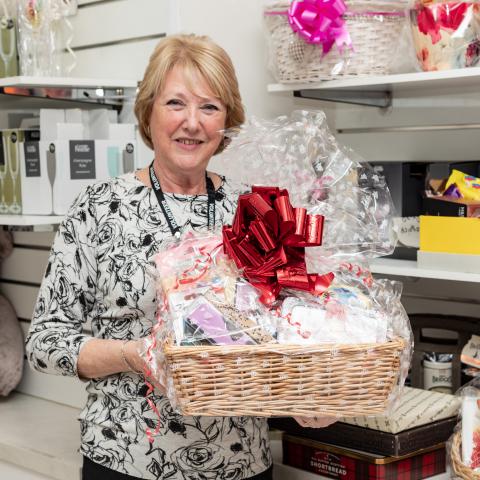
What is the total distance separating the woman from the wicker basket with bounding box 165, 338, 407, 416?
1.26ft

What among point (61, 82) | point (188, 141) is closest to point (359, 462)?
point (188, 141)

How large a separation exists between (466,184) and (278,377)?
2.81 feet

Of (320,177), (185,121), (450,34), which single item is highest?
(450,34)

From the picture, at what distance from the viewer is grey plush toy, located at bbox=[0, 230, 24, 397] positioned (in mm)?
3061

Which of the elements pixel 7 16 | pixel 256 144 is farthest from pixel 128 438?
pixel 7 16

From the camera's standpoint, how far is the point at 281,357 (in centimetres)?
138

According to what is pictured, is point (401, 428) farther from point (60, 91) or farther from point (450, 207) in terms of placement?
point (60, 91)

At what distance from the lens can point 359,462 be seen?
6.40ft

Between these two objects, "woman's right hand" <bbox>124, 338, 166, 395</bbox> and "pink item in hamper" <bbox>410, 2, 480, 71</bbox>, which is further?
"pink item in hamper" <bbox>410, 2, 480, 71</bbox>

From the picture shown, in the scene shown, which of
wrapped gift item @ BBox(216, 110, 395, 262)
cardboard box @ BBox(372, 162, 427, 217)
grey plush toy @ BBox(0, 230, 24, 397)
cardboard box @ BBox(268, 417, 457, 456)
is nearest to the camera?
wrapped gift item @ BBox(216, 110, 395, 262)

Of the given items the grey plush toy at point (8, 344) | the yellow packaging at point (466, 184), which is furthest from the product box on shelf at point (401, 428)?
the grey plush toy at point (8, 344)

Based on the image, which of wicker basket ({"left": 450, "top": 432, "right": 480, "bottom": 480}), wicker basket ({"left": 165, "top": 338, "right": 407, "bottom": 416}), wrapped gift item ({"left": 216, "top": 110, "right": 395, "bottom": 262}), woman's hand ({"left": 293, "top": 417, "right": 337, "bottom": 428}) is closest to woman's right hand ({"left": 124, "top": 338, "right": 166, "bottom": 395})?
wicker basket ({"left": 165, "top": 338, "right": 407, "bottom": 416})

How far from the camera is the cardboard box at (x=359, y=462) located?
192 centimetres

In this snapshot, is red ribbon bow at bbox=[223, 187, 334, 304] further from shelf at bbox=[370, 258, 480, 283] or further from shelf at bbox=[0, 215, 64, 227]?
shelf at bbox=[0, 215, 64, 227]
